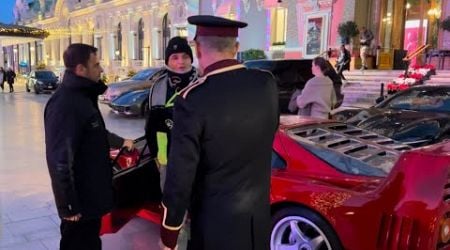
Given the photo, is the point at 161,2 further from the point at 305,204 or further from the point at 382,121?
the point at 305,204

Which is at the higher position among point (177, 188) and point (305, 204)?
point (177, 188)

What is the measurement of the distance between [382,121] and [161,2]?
92.7 ft

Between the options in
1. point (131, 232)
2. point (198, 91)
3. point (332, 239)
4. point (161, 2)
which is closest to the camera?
point (198, 91)

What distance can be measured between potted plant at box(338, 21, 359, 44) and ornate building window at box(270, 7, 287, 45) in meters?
5.70

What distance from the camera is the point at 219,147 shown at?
1.97 metres

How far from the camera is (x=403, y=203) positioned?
2773 mm

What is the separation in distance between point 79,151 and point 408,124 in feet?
16.4

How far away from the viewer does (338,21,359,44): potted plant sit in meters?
19.6

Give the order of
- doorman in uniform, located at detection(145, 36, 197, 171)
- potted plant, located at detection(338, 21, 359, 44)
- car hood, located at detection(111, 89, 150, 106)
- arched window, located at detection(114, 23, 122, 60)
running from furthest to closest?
arched window, located at detection(114, 23, 122, 60) < potted plant, located at detection(338, 21, 359, 44) < car hood, located at detection(111, 89, 150, 106) < doorman in uniform, located at detection(145, 36, 197, 171)

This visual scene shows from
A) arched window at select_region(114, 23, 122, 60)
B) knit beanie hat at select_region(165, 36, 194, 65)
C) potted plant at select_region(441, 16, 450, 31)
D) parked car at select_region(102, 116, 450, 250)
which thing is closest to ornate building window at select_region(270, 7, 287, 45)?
potted plant at select_region(441, 16, 450, 31)

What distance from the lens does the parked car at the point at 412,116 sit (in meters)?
6.12

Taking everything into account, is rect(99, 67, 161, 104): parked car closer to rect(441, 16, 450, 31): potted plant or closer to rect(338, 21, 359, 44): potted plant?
rect(338, 21, 359, 44): potted plant

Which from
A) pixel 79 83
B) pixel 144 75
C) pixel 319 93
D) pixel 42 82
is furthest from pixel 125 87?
pixel 79 83

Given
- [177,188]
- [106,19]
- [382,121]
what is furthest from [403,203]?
[106,19]
